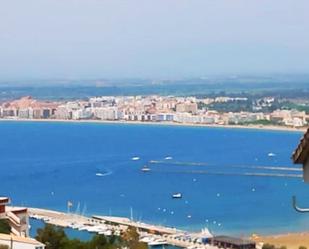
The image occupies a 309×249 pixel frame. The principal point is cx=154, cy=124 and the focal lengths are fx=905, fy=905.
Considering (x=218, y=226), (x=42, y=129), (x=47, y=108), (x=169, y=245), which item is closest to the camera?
(x=169, y=245)

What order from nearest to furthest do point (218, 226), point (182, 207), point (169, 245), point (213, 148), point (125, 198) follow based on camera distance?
1. point (169, 245)
2. point (218, 226)
3. point (182, 207)
4. point (125, 198)
5. point (213, 148)

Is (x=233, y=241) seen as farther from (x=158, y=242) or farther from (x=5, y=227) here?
(x=5, y=227)

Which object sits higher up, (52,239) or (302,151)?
(302,151)

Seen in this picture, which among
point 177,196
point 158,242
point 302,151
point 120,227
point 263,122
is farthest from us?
point 263,122

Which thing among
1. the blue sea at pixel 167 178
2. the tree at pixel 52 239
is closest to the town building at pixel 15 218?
the tree at pixel 52 239

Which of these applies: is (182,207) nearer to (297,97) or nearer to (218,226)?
(218,226)

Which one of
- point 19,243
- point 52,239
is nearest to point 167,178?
point 52,239

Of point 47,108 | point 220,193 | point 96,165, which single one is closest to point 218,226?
point 220,193
